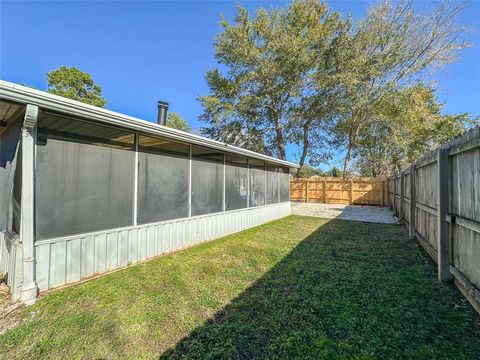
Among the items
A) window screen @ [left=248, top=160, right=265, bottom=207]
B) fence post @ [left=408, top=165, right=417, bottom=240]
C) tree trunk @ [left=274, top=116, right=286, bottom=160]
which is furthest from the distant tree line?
fence post @ [left=408, top=165, right=417, bottom=240]

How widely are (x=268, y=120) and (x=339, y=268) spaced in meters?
15.0

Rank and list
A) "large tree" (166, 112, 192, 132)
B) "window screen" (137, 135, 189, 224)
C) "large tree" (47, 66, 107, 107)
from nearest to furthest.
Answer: "window screen" (137, 135, 189, 224) → "large tree" (47, 66, 107, 107) → "large tree" (166, 112, 192, 132)

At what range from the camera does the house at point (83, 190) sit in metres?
2.77

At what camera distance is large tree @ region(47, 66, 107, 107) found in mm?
19344

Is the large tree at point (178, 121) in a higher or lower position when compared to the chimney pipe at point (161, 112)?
higher

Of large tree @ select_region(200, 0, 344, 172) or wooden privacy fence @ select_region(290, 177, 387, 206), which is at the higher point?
large tree @ select_region(200, 0, 344, 172)

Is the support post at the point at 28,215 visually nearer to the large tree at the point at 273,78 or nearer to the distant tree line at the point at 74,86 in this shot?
the large tree at the point at 273,78

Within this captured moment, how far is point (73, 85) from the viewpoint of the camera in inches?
792

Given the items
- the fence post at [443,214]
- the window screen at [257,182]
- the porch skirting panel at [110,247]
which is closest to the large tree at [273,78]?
the window screen at [257,182]

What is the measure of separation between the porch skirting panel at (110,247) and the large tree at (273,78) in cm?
1228

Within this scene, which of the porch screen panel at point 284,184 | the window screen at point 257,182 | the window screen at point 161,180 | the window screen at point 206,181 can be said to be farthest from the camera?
the porch screen panel at point 284,184

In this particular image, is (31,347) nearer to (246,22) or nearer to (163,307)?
(163,307)

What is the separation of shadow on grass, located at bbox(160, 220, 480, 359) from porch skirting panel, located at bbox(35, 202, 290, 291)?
82.3 inches

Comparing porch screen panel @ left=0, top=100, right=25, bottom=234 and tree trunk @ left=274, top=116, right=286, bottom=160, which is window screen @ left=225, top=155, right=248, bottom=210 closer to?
porch screen panel @ left=0, top=100, right=25, bottom=234
